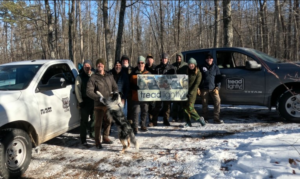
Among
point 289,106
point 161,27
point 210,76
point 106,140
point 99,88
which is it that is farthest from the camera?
point 161,27

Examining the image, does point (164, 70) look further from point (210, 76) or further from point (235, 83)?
point (235, 83)

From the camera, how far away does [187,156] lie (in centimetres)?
415

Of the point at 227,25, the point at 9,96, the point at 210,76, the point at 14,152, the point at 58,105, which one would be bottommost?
the point at 14,152

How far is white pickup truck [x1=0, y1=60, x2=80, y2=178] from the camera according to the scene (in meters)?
3.50

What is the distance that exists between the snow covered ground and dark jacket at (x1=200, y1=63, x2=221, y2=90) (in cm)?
111

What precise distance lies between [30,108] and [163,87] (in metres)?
3.22

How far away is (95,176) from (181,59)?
3994 millimetres

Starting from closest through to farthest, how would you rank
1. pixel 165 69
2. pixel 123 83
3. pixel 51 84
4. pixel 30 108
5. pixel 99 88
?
1. pixel 30 108
2. pixel 51 84
3. pixel 99 88
4. pixel 123 83
5. pixel 165 69

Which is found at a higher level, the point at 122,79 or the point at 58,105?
the point at 122,79

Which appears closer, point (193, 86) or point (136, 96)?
point (136, 96)

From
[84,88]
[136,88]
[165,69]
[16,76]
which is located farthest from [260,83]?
[16,76]

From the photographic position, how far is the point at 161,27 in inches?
909

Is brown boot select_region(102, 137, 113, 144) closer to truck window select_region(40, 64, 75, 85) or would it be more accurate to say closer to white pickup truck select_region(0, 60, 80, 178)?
white pickup truck select_region(0, 60, 80, 178)

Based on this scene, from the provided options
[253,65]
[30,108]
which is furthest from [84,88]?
[253,65]
